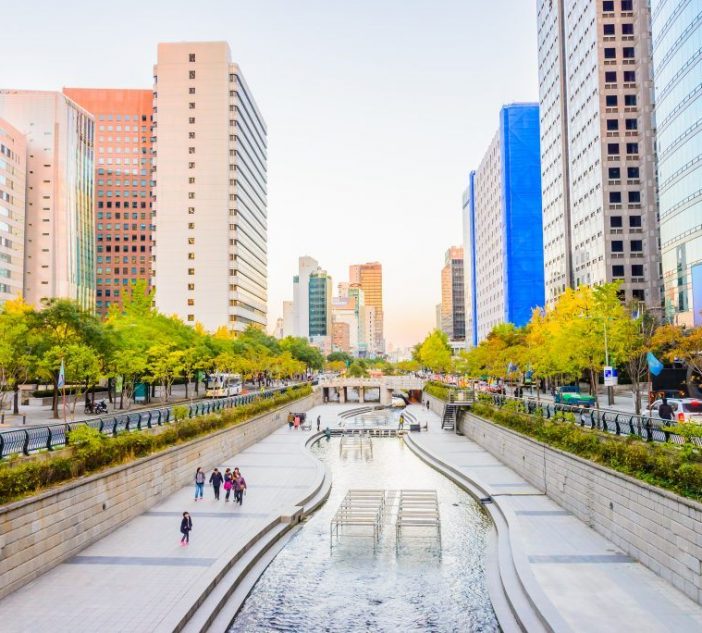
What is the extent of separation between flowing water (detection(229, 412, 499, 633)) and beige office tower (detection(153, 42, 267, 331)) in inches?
3877

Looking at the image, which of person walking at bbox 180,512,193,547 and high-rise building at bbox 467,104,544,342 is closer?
person walking at bbox 180,512,193,547

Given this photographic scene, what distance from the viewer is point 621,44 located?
289ft

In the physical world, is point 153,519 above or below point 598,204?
below

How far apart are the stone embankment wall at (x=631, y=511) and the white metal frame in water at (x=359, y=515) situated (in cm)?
816

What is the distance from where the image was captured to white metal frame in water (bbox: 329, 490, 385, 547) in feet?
82.3

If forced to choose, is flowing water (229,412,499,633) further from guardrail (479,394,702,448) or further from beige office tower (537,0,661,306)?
beige office tower (537,0,661,306)

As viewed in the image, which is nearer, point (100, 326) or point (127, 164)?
point (100, 326)

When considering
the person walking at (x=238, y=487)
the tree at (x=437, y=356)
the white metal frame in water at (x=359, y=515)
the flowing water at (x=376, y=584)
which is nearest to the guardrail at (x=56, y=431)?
the person walking at (x=238, y=487)

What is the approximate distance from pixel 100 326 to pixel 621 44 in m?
79.4

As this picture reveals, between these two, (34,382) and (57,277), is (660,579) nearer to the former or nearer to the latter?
(34,382)

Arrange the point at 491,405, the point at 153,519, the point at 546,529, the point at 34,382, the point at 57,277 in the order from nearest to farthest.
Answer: the point at 546,529
the point at 153,519
the point at 491,405
the point at 34,382
the point at 57,277

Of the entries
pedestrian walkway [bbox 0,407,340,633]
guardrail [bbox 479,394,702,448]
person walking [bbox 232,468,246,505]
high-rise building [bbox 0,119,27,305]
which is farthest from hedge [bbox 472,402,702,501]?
high-rise building [bbox 0,119,27,305]

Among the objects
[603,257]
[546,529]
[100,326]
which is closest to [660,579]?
[546,529]

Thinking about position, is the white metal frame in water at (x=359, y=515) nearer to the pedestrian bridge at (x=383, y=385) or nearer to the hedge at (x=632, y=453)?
the hedge at (x=632, y=453)
